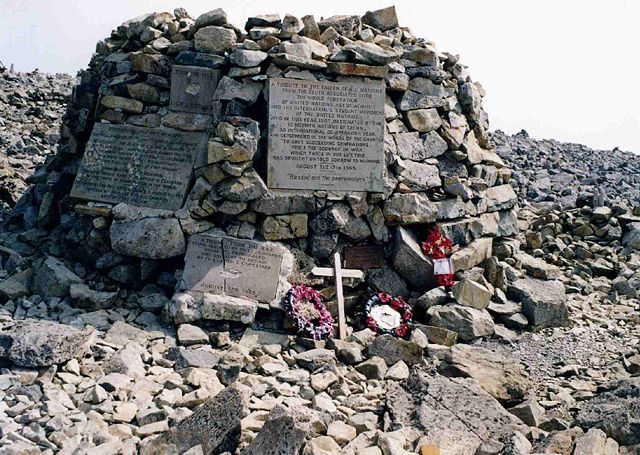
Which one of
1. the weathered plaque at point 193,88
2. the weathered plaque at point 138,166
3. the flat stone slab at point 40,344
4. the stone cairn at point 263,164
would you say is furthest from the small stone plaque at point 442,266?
the flat stone slab at point 40,344

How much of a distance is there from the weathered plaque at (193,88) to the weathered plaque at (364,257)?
2.77m

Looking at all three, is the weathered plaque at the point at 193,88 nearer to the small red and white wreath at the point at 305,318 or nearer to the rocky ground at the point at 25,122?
the small red and white wreath at the point at 305,318

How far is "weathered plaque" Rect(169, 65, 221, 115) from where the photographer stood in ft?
27.9

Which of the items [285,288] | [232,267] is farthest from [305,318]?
[232,267]

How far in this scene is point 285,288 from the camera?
7.68 metres

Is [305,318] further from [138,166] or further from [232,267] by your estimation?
[138,166]

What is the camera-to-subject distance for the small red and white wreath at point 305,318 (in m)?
7.25

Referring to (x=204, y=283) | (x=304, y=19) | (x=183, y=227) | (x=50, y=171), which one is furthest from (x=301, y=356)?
(x=50, y=171)

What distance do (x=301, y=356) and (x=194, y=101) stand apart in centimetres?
399

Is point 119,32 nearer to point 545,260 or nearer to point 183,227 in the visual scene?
point 183,227

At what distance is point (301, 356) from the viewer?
6.66 metres

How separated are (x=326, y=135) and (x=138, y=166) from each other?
2.60 metres

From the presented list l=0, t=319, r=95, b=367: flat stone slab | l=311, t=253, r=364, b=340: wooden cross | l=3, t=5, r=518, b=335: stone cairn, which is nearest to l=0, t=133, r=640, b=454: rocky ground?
l=0, t=319, r=95, b=367: flat stone slab

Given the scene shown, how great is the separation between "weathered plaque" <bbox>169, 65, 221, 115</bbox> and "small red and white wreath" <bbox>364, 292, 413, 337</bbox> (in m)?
3.48
